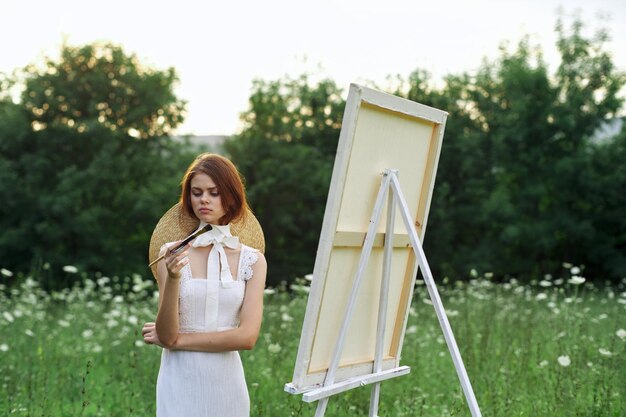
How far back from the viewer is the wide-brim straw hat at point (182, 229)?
2.73m

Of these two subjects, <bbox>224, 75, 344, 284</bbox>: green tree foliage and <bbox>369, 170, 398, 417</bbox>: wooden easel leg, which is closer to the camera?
<bbox>369, 170, 398, 417</bbox>: wooden easel leg

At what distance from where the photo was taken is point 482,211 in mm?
22344

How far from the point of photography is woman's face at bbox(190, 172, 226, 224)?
258cm

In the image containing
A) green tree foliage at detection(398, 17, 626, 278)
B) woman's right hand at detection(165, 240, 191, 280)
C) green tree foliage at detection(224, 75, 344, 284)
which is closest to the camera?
woman's right hand at detection(165, 240, 191, 280)

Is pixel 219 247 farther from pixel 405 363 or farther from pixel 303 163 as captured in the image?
pixel 303 163

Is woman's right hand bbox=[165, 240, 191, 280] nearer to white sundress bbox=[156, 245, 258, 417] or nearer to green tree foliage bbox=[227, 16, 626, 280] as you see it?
white sundress bbox=[156, 245, 258, 417]

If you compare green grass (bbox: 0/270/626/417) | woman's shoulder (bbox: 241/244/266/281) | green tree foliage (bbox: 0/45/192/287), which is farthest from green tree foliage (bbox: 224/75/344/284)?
woman's shoulder (bbox: 241/244/266/281)

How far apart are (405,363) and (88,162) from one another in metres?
20.2

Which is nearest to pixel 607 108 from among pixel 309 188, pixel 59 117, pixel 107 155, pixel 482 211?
pixel 482 211

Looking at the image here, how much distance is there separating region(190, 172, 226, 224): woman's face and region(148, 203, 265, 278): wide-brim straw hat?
0.13 meters

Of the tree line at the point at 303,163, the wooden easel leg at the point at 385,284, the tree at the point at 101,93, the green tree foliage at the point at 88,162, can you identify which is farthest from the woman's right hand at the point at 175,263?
the tree at the point at 101,93

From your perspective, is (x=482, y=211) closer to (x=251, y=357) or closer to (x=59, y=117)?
(x=59, y=117)

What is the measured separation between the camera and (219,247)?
2609 mm

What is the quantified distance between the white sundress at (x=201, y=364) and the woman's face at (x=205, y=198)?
18 cm
